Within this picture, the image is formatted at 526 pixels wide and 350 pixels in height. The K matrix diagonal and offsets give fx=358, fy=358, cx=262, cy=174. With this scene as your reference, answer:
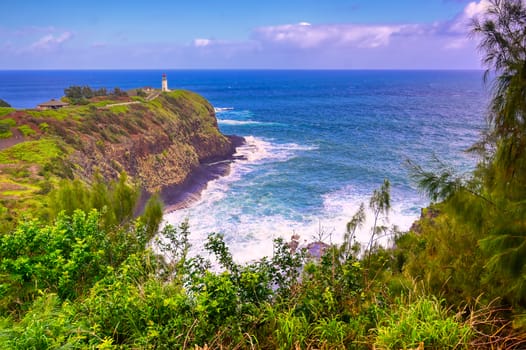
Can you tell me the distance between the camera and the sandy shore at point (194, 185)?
3266cm

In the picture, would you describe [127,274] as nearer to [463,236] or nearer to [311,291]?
[311,291]

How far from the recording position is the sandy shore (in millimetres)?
32656

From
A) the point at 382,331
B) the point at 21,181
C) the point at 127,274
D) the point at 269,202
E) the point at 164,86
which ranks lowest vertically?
the point at 269,202

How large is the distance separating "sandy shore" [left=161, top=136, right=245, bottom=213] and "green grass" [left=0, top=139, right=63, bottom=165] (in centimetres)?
935

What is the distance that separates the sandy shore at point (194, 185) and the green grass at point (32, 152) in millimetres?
9352

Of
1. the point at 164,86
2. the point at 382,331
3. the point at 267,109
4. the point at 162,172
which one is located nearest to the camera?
the point at 382,331

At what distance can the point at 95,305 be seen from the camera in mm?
5348

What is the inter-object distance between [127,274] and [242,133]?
191ft

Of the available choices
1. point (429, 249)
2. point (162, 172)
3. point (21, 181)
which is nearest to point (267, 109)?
point (162, 172)

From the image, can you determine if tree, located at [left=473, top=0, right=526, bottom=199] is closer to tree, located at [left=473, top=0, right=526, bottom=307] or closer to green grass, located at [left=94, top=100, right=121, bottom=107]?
tree, located at [left=473, top=0, right=526, bottom=307]

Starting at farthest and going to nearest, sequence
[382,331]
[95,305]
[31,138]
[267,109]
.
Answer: [267,109]
[31,138]
[95,305]
[382,331]

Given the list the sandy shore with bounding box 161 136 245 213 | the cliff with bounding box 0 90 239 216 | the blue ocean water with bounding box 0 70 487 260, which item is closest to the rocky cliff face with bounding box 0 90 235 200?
the cliff with bounding box 0 90 239 216

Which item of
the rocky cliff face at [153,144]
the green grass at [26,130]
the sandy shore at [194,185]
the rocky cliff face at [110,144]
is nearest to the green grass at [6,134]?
the rocky cliff face at [110,144]

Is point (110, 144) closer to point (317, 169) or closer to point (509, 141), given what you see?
point (317, 169)
